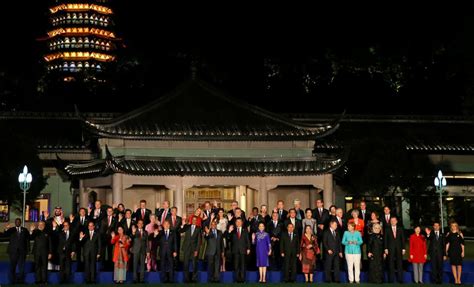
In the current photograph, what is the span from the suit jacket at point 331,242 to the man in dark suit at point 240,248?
1.96 m

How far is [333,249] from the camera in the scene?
21.1 meters

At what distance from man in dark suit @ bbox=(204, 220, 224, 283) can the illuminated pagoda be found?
6914 cm

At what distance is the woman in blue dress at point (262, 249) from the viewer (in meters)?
21.2

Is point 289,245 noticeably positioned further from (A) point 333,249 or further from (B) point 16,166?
(B) point 16,166

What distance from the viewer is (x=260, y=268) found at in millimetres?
21344

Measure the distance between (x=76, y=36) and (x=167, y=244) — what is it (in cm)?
7140

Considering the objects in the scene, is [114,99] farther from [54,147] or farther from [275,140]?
[275,140]

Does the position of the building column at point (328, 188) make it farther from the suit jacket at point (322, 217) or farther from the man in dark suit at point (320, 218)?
the suit jacket at point (322, 217)

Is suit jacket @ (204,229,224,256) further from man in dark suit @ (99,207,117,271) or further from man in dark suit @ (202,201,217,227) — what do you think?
man in dark suit @ (99,207,117,271)

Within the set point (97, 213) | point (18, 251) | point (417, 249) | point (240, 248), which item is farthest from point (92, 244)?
point (417, 249)

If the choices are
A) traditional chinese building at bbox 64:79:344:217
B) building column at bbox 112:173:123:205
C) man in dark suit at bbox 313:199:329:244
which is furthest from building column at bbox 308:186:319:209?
man in dark suit at bbox 313:199:329:244

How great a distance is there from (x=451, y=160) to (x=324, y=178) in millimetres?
10441

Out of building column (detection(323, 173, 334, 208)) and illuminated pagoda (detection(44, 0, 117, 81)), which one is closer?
building column (detection(323, 173, 334, 208))

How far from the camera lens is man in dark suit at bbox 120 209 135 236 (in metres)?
21.9
